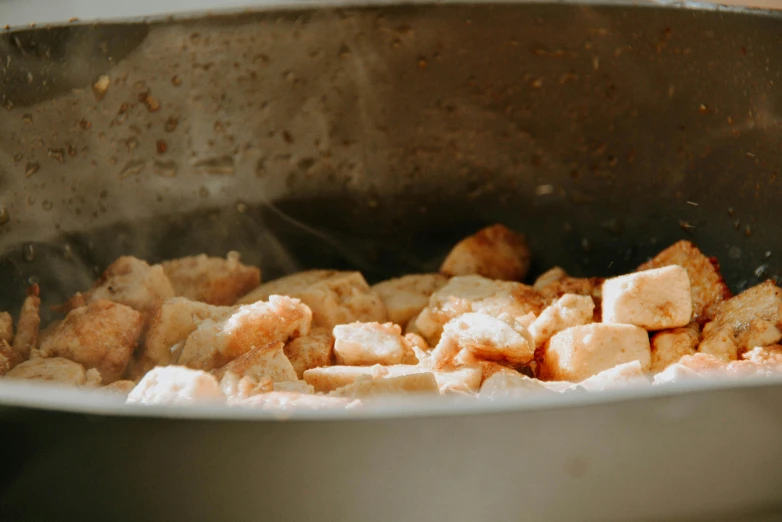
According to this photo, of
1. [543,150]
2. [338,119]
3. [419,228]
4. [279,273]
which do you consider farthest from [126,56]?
[543,150]

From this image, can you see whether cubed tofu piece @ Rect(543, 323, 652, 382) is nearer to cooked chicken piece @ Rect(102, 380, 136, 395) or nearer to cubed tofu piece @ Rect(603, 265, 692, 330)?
cubed tofu piece @ Rect(603, 265, 692, 330)

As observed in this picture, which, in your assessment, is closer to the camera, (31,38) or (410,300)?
(31,38)

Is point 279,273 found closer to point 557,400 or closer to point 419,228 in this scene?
point 419,228

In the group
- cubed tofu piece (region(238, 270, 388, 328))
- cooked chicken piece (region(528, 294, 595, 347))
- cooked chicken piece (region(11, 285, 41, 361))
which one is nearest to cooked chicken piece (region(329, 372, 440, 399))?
cooked chicken piece (region(528, 294, 595, 347))

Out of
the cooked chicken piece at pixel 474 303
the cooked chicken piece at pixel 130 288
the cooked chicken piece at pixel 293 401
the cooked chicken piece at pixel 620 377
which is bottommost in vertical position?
the cooked chicken piece at pixel 620 377

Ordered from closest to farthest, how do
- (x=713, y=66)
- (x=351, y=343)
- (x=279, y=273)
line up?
1. (x=351, y=343)
2. (x=713, y=66)
3. (x=279, y=273)

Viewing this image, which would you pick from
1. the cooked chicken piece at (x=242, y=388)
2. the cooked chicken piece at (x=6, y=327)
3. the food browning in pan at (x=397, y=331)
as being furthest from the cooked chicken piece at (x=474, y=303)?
the cooked chicken piece at (x=6, y=327)

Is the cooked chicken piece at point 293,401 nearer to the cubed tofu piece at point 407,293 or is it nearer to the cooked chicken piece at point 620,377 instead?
the cooked chicken piece at point 620,377

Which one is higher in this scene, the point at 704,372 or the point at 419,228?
the point at 419,228
